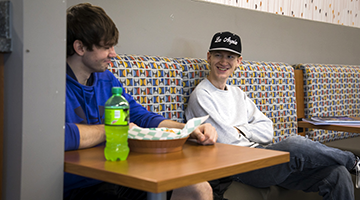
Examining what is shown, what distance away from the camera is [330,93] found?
2971mm

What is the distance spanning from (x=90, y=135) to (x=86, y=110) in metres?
0.19

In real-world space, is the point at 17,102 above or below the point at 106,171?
above

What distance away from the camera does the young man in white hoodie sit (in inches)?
65.7

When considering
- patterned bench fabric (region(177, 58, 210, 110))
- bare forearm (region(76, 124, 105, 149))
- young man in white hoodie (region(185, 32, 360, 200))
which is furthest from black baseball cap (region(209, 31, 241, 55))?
bare forearm (region(76, 124, 105, 149))

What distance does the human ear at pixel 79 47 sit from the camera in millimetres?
1283

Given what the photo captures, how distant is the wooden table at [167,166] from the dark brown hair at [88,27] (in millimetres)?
405

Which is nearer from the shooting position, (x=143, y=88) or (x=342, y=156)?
(x=342, y=156)

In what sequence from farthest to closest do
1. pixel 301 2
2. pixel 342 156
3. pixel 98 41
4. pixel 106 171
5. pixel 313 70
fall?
pixel 301 2, pixel 313 70, pixel 342 156, pixel 98 41, pixel 106 171

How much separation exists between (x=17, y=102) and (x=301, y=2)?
293 centimetres

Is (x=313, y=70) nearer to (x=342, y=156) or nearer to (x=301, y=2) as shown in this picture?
(x=301, y=2)

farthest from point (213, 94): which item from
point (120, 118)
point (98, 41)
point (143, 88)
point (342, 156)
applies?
point (120, 118)

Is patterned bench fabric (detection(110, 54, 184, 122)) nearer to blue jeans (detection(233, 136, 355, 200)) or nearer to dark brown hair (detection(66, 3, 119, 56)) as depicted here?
dark brown hair (detection(66, 3, 119, 56))

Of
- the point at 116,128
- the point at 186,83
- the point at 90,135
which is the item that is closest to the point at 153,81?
the point at 186,83

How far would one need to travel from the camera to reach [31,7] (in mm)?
947
